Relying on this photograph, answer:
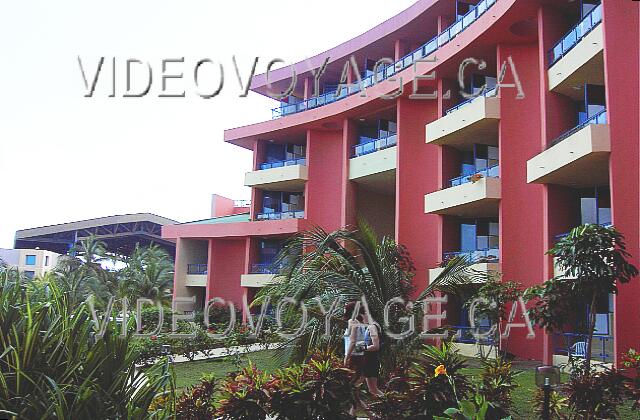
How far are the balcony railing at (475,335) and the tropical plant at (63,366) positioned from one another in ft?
33.4

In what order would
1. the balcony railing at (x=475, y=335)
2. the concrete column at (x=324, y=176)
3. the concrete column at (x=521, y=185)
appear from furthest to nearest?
1. the concrete column at (x=324, y=176)
2. the concrete column at (x=521, y=185)
3. the balcony railing at (x=475, y=335)

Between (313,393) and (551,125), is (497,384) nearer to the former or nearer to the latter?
(313,393)

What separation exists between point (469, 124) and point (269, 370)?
420 inches

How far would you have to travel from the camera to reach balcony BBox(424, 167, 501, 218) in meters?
16.3

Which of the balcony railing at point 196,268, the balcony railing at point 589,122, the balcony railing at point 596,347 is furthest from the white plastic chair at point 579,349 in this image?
the balcony railing at point 196,268

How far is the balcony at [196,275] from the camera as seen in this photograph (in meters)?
27.9

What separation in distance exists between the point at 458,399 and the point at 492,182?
36.1 feet

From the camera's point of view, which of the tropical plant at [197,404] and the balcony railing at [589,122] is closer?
the tropical plant at [197,404]

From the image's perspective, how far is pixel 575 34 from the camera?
45.1ft

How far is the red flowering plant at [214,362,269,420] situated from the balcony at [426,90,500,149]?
12.3 meters

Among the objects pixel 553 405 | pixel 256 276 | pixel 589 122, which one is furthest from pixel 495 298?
pixel 256 276

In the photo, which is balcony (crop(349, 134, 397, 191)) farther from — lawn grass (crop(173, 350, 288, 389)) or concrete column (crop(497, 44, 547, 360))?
lawn grass (crop(173, 350, 288, 389))

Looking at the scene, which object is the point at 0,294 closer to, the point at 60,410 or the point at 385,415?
the point at 60,410

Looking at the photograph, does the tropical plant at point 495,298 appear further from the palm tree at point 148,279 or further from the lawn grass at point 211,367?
the palm tree at point 148,279
